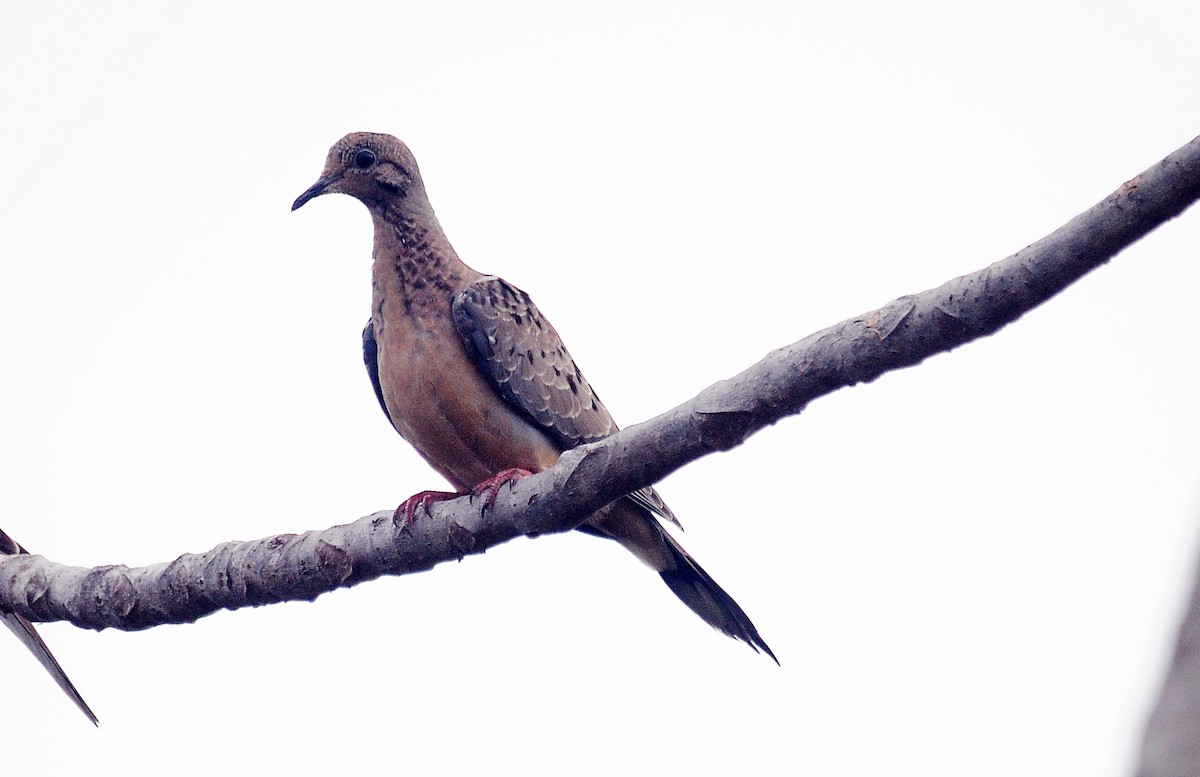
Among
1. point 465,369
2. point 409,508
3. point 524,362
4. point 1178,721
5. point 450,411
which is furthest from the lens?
point 524,362

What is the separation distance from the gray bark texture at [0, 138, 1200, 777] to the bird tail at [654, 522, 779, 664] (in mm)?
1283

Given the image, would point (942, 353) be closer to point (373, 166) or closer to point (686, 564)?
point (686, 564)

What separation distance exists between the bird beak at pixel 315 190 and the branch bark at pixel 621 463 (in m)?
1.68

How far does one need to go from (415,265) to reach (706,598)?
1780mm

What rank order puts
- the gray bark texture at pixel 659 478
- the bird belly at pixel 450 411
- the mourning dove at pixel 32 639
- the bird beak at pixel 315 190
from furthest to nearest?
1. the bird beak at pixel 315 190
2. the bird belly at pixel 450 411
3. the mourning dove at pixel 32 639
4. the gray bark texture at pixel 659 478

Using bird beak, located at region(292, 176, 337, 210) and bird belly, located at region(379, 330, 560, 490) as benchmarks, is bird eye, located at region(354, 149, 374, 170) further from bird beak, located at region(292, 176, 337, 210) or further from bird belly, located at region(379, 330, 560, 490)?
bird belly, located at region(379, 330, 560, 490)

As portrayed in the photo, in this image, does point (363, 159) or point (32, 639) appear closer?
point (32, 639)

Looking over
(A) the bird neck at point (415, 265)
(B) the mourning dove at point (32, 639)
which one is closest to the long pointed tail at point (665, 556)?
(A) the bird neck at point (415, 265)

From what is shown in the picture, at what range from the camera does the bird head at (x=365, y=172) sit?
5.32 m

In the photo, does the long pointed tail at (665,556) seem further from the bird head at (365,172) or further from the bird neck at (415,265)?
the bird head at (365,172)

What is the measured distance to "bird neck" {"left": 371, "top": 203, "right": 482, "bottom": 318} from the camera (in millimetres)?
5051

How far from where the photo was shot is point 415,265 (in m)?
5.14

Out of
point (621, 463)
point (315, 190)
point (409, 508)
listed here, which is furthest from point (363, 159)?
point (621, 463)

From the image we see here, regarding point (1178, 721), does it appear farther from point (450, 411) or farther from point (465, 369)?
point (465, 369)
